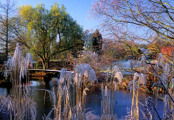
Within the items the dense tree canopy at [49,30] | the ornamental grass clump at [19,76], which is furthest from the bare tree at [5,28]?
the ornamental grass clump at [19,76]

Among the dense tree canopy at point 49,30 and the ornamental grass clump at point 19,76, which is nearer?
the ornamental grass clump at point 19,76

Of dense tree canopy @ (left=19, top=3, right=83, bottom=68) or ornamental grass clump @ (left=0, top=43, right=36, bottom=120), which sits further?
dense tree canopy @ (left=19, top=3, right=83, bottom=68)

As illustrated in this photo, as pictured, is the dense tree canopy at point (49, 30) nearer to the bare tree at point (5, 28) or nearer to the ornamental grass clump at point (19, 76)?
the bare tree at point (5, 28)

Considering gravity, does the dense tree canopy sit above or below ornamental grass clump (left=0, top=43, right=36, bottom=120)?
above

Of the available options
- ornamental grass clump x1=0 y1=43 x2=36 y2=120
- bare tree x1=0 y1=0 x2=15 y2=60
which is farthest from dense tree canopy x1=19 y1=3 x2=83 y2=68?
ornamental grass clump x1=0 y1=43 x2=36 y2=120

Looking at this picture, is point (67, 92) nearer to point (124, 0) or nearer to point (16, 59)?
point (16, 59)

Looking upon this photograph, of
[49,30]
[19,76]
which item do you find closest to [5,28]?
[49,30]

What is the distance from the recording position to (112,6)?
425 cm

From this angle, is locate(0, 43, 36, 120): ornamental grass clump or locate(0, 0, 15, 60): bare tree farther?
locate(0, 0, 15, 60): bare tree

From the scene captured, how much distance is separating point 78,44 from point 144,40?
12.4 metres

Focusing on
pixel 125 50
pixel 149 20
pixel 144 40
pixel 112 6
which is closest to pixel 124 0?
pixel 112 6

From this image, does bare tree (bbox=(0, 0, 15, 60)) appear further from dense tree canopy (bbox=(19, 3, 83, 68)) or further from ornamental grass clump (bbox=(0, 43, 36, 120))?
ornamental grass clump (bbox=(0, 43, 36, 120))


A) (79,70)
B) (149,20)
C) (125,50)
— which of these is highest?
(149,20)

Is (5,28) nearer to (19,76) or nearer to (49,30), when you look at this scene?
(49,30)
